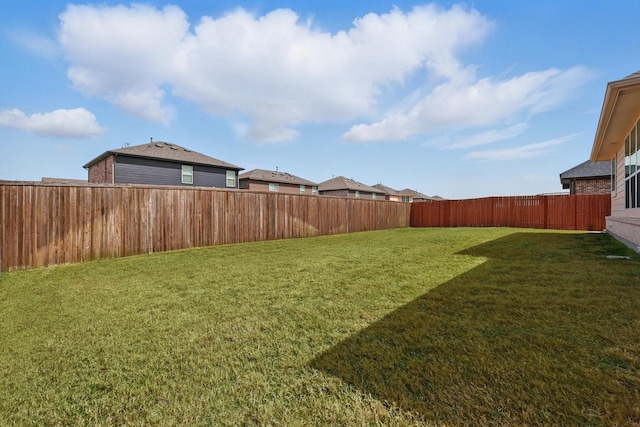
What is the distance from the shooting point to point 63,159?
19641 millimetres

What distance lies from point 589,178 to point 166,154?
26.5 metres

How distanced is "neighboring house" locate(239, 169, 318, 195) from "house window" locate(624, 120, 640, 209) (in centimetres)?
1999

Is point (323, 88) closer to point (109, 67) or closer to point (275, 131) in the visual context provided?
point (109, 67)

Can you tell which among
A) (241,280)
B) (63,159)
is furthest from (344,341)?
(63,159)

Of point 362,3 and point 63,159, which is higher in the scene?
point 362,3

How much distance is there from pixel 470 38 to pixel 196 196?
33.0ft

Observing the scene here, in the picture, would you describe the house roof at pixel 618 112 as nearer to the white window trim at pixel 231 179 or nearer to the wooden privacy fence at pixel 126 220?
the wooden privacy fence at pixel 126 220

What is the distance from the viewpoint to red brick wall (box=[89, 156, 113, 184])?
630 inches

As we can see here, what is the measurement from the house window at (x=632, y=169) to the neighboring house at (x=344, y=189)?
1059 inches

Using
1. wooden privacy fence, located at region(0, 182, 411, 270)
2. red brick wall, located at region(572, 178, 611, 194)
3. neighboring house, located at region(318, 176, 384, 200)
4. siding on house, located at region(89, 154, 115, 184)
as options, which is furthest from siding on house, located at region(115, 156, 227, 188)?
red brick wall, located at region(572, 178, 611, 194)

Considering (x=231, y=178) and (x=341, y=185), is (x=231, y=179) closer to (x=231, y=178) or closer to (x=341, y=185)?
(x=231, y=178)

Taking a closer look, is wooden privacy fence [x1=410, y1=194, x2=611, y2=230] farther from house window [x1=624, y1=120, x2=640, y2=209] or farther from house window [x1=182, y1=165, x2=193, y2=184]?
house window [x1=182, y1=165, x2=193, y2=184]

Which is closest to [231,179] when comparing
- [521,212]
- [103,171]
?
[103,171]

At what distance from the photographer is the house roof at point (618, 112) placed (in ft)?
14.9
